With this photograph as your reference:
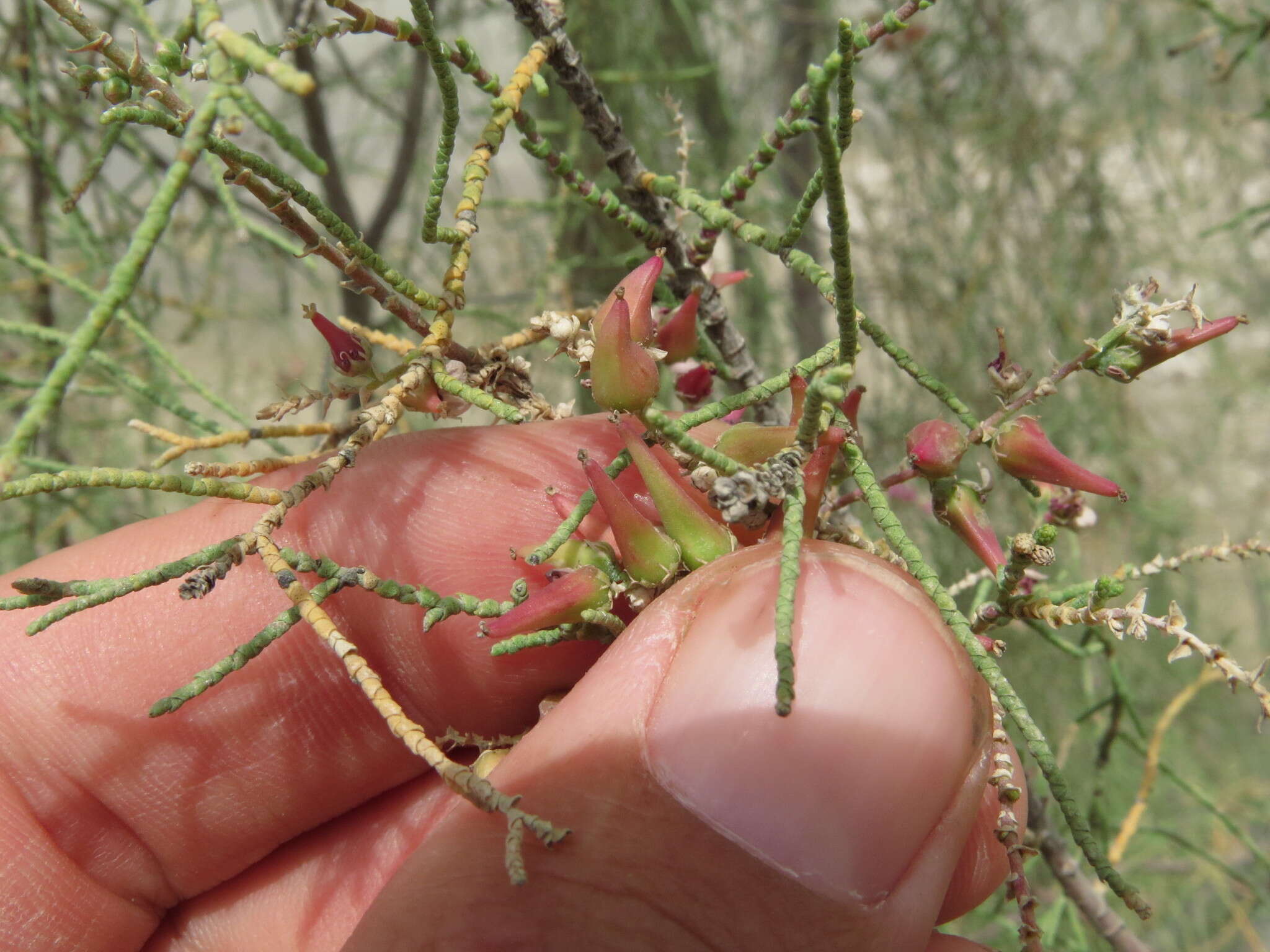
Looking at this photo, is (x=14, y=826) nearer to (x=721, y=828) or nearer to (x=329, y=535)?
(x=329, y=535)

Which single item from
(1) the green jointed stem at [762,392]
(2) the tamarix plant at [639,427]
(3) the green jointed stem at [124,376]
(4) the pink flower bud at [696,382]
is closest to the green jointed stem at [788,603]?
(2) the tamarix plant at [639,427]

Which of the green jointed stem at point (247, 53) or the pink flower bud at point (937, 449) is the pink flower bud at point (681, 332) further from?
the green jointed stem at point (247, 53)

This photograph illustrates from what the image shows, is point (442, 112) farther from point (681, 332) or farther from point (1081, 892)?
point (1081, 892)

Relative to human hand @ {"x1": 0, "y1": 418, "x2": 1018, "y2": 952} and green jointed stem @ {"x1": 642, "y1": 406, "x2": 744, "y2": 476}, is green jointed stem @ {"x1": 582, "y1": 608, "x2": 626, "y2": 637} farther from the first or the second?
green jointed stem @ {"x1": 642, "y1": 406, "x2": 744, "y2": 476}

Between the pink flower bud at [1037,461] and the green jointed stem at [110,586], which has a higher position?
the green jointed stem at [110,586]

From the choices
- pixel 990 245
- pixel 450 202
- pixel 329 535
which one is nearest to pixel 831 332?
pixel 990 245

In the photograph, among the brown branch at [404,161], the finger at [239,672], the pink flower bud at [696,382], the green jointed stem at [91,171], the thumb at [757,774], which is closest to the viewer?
the thumb at [757,774]
